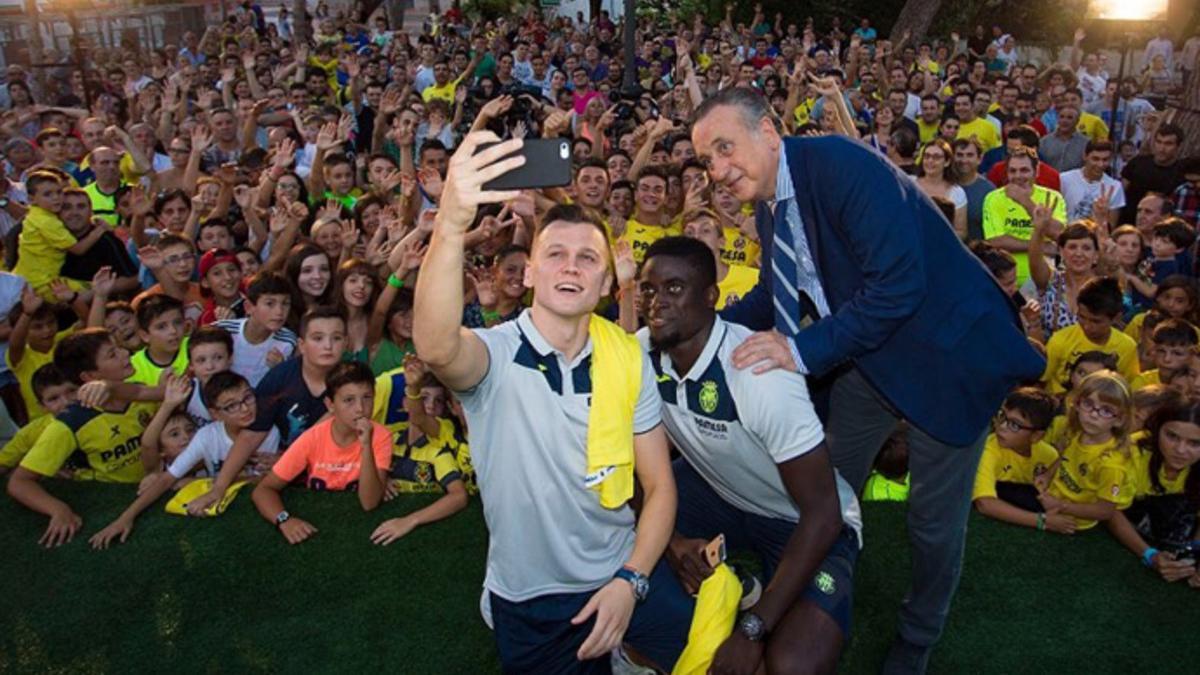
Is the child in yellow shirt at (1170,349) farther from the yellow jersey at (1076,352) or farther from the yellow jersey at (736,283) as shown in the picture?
the yellow jersey at (736,283)

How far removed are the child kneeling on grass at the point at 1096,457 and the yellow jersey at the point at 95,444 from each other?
4.72m

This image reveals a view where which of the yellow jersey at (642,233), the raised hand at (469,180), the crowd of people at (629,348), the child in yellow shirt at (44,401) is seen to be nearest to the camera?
the raised hand at (469,180)

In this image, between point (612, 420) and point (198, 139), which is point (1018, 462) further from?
point (198, 139)

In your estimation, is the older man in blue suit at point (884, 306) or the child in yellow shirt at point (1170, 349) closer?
the older man in blue suit at point (884, 306)

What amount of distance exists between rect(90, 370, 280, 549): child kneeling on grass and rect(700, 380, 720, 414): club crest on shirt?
2824 millimetres

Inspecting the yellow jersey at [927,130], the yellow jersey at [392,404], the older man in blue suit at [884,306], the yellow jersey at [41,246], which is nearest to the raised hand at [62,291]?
the yellow jersey at [41,246]

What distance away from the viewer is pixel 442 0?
3800cm

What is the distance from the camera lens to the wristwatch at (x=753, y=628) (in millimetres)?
2562

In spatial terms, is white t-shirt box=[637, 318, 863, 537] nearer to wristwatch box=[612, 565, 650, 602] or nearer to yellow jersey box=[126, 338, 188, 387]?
wristwatch box=[612, 565, 650, 602]

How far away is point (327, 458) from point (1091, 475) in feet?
12.2

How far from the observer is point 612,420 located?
2.46 m

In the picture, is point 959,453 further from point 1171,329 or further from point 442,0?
point 442,0

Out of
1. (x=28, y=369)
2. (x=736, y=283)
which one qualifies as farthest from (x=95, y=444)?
(x=736, y=283)

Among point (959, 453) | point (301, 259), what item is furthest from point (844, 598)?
point (301, 259)
